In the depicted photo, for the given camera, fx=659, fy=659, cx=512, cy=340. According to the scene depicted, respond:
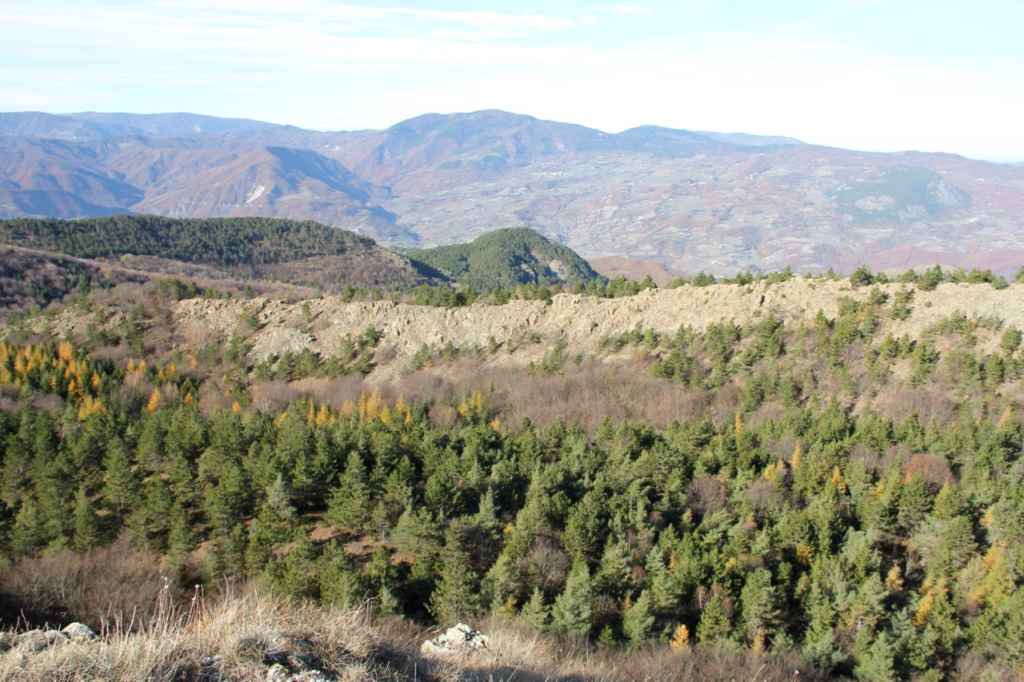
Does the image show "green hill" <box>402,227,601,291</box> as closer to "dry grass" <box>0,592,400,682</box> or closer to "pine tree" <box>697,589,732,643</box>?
"pine tree" <box>697,589,732,643</box>

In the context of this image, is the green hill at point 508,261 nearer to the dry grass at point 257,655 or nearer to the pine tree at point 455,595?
the pine tree at point 455,595

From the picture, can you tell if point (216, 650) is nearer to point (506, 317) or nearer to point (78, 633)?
point (78, 633)

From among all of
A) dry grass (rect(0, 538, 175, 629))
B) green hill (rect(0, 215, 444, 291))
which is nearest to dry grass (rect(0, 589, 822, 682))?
dry grass (rect(0, 538, 175, 629))

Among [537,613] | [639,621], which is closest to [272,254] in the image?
[537,613]

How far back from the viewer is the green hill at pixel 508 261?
551ft

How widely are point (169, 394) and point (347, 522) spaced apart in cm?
2398

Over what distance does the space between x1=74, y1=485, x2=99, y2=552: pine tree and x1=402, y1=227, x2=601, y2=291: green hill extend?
133823 millimetres

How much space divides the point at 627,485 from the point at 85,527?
71.9 feet

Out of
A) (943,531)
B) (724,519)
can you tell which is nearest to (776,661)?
(724,519)

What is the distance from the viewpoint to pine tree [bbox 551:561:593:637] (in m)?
19.7

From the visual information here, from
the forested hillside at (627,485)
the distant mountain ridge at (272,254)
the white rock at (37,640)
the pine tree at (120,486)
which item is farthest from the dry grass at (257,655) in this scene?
the distant mountain ridge at (272,254)

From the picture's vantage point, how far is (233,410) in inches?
1560

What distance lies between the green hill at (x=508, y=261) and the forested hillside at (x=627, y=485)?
380 ft

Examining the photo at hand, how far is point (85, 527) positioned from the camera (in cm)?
2553
